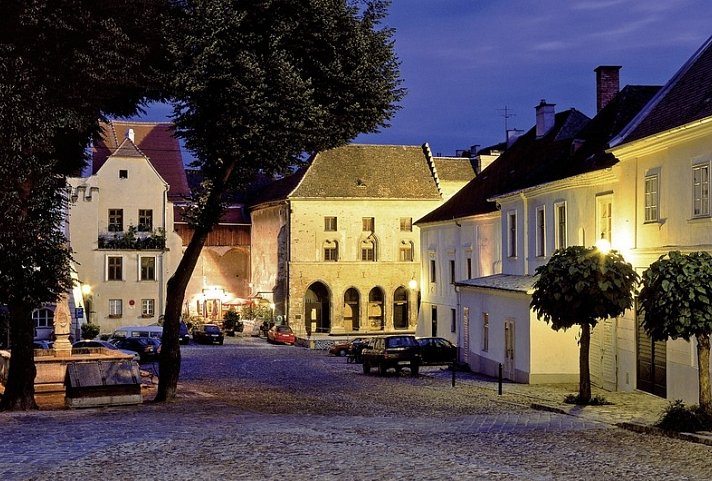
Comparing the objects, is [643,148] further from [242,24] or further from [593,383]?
[242,24]

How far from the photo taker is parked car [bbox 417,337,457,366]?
40331mm

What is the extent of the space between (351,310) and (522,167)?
107 feet

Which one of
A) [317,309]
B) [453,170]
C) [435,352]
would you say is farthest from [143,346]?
[453,170]

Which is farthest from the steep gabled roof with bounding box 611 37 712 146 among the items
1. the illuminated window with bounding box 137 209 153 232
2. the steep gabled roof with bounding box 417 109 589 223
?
the illuminated window with bounding box 137 209 153 232

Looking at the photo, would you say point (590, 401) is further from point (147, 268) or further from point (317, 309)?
point (317, 309)

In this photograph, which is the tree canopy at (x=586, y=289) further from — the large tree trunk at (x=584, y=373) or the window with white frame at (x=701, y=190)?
the window with white frame at (x=701, y=190)

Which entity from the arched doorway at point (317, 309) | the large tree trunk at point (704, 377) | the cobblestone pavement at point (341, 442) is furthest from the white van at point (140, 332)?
the large tree trunk at point (704, 377)

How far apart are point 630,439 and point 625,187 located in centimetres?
1031

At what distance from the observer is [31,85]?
1975 centimetres

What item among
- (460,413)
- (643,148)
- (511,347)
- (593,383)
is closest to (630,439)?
(460,413)

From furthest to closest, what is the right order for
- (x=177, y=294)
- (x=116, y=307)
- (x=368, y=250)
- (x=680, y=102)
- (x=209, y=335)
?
(x=368, y=250) < (x=116, y=307) < (x=209, y=335) < (x=177, y=294) < (x=680, y=102)

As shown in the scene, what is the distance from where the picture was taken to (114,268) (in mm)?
61125

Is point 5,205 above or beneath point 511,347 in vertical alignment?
above

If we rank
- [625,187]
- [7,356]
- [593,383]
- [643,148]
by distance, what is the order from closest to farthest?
[643,148]
[625,187]
[593,383]
[7,356]
